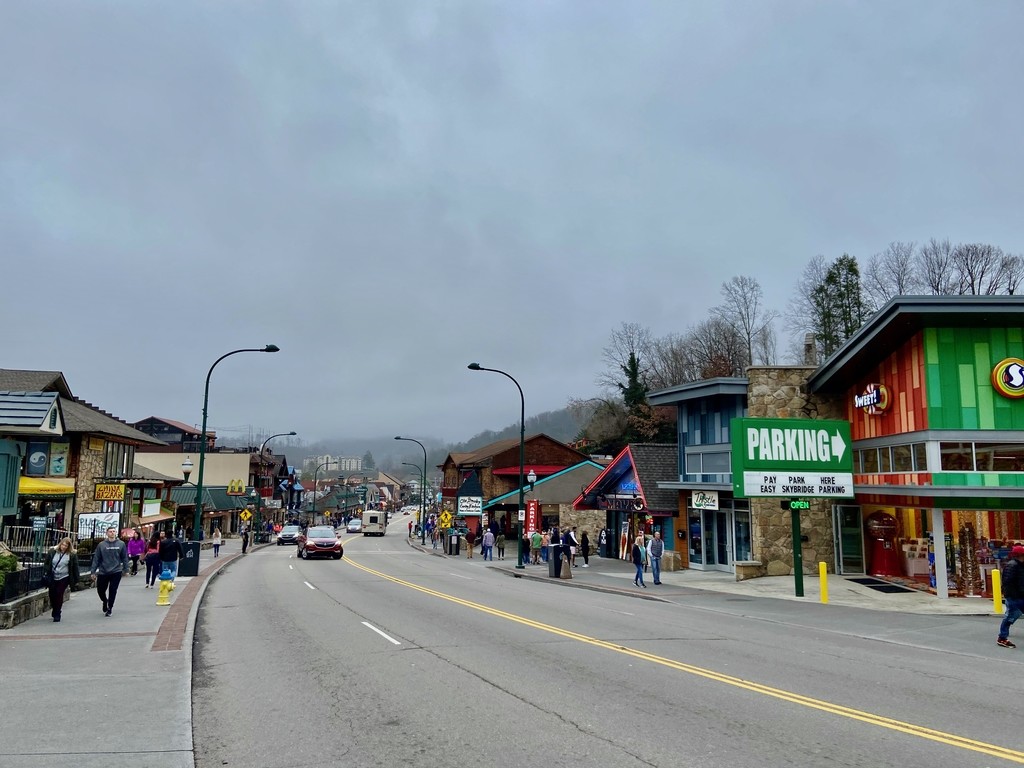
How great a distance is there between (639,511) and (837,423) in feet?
37.7

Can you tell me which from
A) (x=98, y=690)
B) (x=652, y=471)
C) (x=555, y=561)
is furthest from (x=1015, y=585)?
(x=652, y=471)

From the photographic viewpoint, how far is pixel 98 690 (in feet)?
28.3

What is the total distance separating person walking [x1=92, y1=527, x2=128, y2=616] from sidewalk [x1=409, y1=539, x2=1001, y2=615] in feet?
45.3

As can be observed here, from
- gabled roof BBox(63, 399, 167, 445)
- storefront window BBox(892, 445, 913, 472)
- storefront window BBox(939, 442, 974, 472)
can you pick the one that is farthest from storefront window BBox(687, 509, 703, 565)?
gabled roof BBox(63, 399, 167, 445)

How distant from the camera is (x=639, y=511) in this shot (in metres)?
32.4

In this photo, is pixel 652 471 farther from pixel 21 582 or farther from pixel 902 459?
pixel 21 582

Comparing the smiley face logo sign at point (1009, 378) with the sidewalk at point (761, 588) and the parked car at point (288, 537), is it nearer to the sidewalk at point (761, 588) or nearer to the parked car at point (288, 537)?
the sidewalk at point (761, 588)

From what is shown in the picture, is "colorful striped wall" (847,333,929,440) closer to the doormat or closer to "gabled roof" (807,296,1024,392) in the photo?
"gabled roof" (807,296,1024,392)

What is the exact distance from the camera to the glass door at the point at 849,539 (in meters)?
25.0

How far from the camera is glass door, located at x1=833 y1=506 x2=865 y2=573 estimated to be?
25.0 metres

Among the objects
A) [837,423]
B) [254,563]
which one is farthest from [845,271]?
[254,563]

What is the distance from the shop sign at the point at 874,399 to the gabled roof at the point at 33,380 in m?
33.7

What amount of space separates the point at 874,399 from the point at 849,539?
5.53 m

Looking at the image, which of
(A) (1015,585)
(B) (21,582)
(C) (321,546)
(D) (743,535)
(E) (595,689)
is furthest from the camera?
(C) (321,546)
